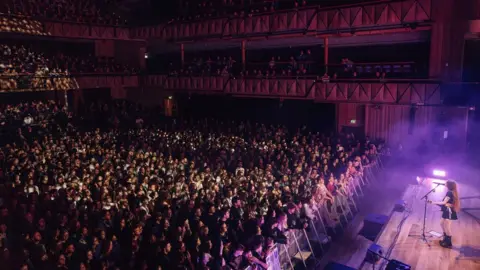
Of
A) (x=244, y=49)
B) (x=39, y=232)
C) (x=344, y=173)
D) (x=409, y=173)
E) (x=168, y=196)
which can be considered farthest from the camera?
(x=244, y=49)

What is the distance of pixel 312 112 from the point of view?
19953 mm

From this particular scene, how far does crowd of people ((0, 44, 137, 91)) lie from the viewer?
63.1ft

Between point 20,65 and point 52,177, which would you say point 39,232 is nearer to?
point 52,177

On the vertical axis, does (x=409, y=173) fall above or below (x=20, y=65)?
below

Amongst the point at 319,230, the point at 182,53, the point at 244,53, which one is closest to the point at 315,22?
the point at 244,53

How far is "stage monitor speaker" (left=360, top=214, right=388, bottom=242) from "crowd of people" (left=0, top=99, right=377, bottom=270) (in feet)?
3.23

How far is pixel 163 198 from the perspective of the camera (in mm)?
9875

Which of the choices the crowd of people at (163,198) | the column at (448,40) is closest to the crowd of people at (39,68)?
the crowd of people at (163,198)

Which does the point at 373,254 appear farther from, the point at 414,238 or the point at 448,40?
the point at 448,40

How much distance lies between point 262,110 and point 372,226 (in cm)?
1280

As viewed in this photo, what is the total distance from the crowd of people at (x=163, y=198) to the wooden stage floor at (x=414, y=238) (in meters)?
1.03

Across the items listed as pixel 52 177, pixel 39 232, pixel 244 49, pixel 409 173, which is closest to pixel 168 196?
pixel 39 232

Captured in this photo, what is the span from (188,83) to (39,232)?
47.7ft

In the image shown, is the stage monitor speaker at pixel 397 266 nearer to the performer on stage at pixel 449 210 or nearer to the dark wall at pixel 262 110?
the performer on stage at pixel 449 210
